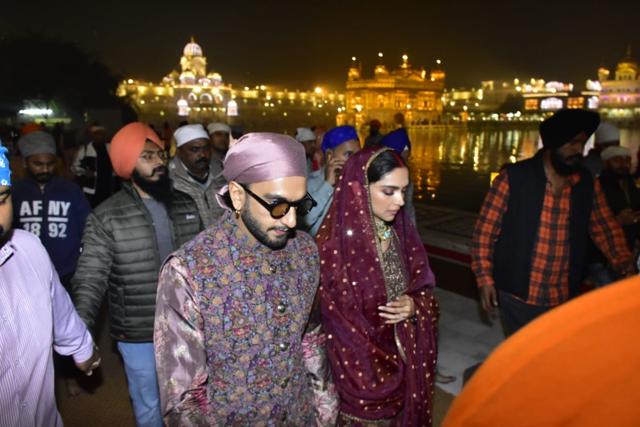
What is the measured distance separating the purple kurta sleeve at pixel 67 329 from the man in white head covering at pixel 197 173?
1470 millimetres

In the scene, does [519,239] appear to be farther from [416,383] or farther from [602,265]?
[602,265]

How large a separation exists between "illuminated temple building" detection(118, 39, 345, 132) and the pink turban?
9078 cm

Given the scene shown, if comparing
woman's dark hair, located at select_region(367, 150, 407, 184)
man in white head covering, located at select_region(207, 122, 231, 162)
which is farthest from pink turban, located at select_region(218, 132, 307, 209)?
man in white head covering, located at select_region(207, 122, 231, 162)

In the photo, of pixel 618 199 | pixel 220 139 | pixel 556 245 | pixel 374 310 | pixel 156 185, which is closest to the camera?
pixel 374 310

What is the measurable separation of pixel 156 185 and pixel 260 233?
145 centimetres

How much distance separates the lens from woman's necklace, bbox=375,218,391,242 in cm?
249

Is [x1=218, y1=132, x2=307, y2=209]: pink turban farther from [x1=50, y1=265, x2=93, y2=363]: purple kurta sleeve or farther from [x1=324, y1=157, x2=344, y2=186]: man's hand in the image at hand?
[x1=324, y1=157, x2=344, y2=186]: man's hand

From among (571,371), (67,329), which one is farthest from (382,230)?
(571,371)

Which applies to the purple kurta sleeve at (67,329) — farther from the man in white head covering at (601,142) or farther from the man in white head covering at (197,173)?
the man in white head covering at (601,142)

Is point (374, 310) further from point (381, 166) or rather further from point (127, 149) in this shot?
point (127, 149)

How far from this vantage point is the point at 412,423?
2.38m

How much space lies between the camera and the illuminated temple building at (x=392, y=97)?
88938 millimetres

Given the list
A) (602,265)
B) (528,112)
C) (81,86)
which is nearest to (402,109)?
(528,112)

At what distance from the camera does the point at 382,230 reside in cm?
251
